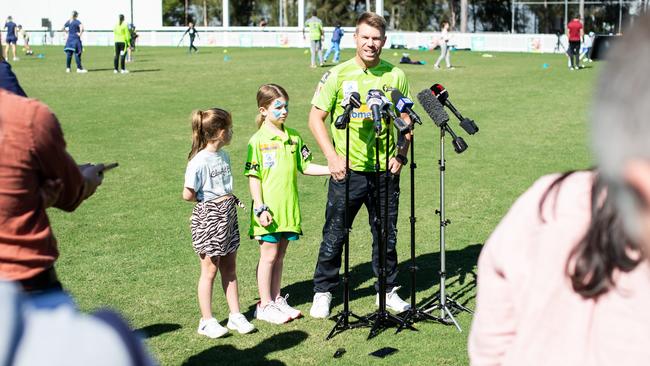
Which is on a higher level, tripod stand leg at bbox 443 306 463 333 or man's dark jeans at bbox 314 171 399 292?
man's dark jeans at bbox 314 171 399 292

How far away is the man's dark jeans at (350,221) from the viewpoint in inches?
275

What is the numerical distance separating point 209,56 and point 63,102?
20.2 meters

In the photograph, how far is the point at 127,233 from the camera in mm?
9289

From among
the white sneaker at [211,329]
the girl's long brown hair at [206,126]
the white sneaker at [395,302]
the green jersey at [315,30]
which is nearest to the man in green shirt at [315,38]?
the green jersey at [315,30]

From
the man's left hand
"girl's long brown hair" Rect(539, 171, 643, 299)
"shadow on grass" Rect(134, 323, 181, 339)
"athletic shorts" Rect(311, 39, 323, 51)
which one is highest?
"athletic shorts" Rect(311, 39, 323, 51)

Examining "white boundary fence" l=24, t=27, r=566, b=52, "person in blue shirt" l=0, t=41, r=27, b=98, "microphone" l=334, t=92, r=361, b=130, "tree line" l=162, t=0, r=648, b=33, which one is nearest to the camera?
"person in blue shirt" l=0, t=41, r=27, b=98

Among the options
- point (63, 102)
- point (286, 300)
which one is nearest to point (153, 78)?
point (63, 102)

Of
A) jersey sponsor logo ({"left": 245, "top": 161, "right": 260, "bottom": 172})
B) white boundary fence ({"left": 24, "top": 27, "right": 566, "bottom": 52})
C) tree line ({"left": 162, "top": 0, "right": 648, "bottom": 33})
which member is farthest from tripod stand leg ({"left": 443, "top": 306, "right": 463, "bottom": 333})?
tree line ({"left": 162, "top": 0, "right": 648, "bottom": 33})

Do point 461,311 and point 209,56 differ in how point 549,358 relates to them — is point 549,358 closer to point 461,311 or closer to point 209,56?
point 461,311

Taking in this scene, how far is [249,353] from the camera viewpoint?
6.12 meters

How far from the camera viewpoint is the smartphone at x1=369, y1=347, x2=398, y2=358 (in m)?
6.03

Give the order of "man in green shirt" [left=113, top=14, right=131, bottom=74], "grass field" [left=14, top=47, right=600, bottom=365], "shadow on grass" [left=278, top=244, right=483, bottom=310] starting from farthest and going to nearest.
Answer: "man in green shirt" [left=113, top=14, right=131, bottom=74] → "shadow on grass" [left=278, top=244, right=483, bottom=310] → "grass field" [left=14, top=47, right=600, bottom=365]

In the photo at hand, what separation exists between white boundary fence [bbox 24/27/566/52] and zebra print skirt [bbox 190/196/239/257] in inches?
1453

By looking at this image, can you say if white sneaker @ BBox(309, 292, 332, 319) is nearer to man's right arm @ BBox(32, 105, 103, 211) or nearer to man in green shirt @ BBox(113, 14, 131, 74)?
man's right arm @ BBox(32, 105, 103, 211)
